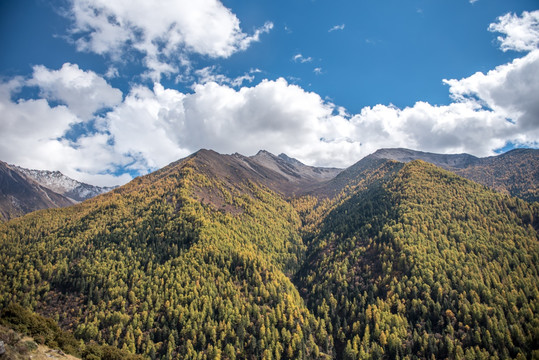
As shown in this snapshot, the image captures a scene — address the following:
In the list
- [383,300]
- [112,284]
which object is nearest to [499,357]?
[383,300]

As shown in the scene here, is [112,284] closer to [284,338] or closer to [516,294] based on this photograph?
[284,338]

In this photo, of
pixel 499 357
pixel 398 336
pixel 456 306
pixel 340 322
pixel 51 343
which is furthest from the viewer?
pixel 340 322

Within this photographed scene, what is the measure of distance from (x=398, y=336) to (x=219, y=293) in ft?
378

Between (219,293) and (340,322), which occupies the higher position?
(219,293)

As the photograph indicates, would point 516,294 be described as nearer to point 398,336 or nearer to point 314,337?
point 398,336

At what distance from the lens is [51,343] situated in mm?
57031

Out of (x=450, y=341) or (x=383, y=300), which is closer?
(x=450, y=341)

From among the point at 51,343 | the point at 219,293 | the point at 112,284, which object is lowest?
the point at 219,293

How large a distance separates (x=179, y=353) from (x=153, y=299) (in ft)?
150

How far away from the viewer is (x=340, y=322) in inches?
7451

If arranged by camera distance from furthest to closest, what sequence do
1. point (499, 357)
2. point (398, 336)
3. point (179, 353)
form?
point (398, 336)
point (179, 353)
point (499, 357)

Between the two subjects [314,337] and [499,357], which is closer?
[499,357]

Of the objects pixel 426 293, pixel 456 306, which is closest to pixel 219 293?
pixel 426 293

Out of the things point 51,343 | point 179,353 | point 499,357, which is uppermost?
point 51,343
